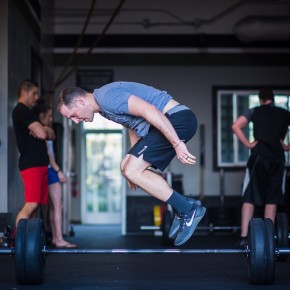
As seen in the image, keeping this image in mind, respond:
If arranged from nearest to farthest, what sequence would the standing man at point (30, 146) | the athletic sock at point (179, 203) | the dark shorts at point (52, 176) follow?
the athletic sock at point (179, 203)
the standing man at point (30, 146)
the dark shorts at point (52, 176)

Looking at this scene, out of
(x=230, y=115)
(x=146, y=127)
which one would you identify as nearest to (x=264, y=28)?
(x=230, y=115)

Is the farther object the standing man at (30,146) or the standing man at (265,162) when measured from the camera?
the standing man at (265,162)

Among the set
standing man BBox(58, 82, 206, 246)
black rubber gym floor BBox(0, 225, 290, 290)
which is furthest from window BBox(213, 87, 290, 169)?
standing man BBox(58, 82, 206, 246)

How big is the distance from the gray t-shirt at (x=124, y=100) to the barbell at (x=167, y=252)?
2.63 feet

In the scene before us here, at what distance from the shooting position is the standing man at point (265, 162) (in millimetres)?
7832

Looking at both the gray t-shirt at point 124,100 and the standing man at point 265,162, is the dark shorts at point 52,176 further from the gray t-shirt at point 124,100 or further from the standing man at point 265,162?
the gray t-shirt at point 124,100

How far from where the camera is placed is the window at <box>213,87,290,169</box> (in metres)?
13.0

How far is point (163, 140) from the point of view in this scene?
5258mm

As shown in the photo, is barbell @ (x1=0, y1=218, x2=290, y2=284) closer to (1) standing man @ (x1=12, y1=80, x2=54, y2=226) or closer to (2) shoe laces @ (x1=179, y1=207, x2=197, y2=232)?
(2) shoe laces @ (x1=179, y1=207, x2=197, y2=232)

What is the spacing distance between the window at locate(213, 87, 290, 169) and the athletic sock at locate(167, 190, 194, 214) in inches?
306

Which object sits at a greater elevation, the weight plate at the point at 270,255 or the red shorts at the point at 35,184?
the red shorts at the point at 35,184

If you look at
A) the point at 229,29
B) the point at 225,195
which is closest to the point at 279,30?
the point at 229,29

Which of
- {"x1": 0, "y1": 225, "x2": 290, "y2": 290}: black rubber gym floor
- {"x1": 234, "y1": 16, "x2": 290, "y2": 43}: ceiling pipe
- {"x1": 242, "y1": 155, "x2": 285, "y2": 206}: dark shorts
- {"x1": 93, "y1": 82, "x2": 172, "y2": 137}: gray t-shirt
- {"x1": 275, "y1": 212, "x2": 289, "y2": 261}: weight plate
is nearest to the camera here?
{"x1": 93, "y1": 82, "x2": 172, "y2": 137}: gray t-shirt

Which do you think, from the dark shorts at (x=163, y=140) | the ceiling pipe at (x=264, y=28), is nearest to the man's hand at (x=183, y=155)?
the dark shorts at (x=163, y=140)
